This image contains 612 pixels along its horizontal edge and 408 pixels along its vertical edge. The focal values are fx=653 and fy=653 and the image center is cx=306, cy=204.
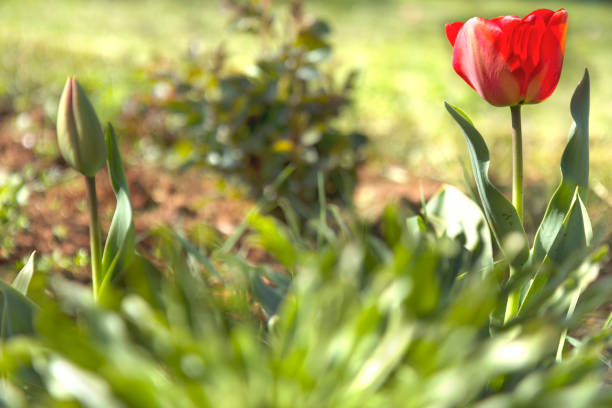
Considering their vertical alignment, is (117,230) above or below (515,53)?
below

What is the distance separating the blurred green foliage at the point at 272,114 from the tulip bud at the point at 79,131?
111 centimetres

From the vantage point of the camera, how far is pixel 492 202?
1070 mm

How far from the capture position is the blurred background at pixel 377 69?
3016 millimetres

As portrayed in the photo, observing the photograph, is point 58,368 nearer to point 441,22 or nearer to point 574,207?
point 574,207

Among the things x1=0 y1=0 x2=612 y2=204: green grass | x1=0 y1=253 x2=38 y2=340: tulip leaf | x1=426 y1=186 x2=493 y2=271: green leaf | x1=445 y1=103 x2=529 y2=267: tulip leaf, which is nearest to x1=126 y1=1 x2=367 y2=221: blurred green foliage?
x1=0 y1=0 x2=612 y2=204: green grass

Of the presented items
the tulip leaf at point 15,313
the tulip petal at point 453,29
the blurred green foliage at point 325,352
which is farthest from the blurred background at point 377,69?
the tulip leaf at point 15,313

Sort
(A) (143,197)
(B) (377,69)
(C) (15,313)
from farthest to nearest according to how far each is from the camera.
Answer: (B) (377,69) → (A) (143,197) → (C) (15,313)

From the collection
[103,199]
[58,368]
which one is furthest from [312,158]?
[58,368]

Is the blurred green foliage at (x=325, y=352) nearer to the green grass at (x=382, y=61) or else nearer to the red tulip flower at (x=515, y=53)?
the red tulip flower at (x=515, y=53)

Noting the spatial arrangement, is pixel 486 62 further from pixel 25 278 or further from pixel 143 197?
pixel 143 197

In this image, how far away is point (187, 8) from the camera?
8133 millimetres

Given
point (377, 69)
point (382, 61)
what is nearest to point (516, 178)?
point (377, 69)

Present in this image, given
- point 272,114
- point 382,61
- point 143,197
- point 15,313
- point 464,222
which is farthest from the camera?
point 382,61

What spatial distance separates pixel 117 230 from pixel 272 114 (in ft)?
3.80
